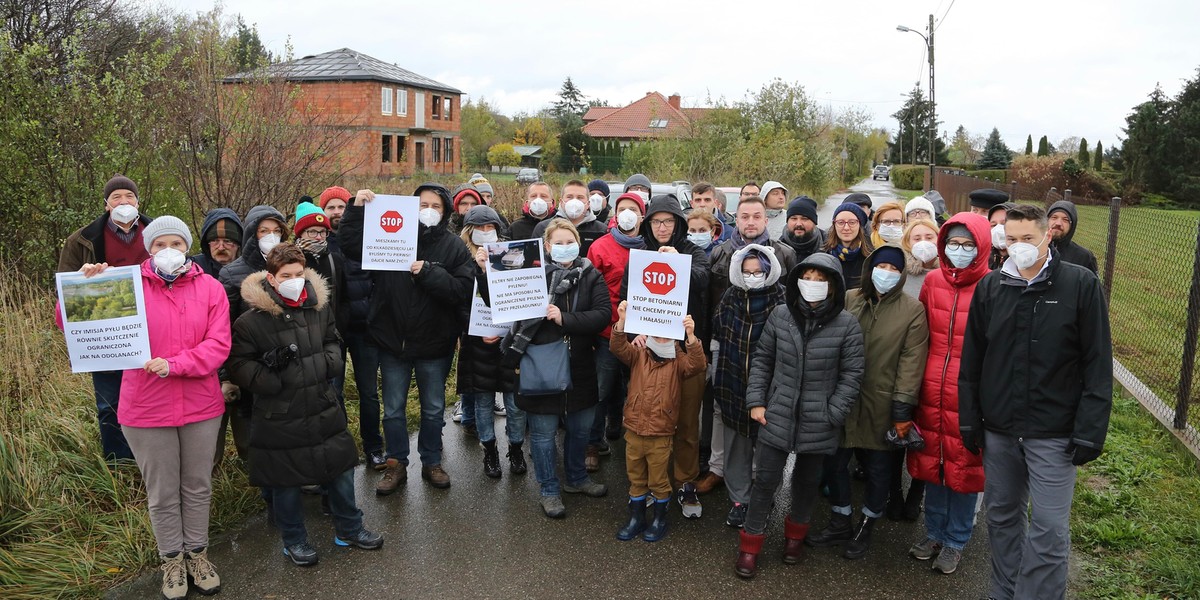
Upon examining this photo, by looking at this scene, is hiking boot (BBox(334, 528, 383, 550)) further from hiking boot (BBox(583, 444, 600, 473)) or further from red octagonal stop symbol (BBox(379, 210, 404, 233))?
red octagonal stop symbol (BBox(379, 210, 404, 233))

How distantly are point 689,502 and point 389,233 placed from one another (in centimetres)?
273

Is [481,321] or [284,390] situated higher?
[481,321]

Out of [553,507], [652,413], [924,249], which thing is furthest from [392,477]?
[924,249]

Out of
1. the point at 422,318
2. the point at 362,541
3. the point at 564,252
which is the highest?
the point at 564,252

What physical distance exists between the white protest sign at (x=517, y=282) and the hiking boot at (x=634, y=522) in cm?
135

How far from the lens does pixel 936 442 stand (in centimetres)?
452

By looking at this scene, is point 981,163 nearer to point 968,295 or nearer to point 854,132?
point 854,132

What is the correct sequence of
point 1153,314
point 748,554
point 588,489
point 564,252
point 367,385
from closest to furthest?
point 748,554 < point 564,252 < point 588,489 < point 367,385 < point 1153,314

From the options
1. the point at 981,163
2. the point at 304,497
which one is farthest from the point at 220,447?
the point at 981,163

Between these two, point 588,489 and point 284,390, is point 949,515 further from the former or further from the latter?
point 284,390

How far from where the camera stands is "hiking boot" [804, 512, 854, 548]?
4.88 meters

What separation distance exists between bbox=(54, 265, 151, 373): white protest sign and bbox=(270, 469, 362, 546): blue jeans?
3.53ft

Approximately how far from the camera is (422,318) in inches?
217

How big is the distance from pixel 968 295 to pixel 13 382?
679 cm
